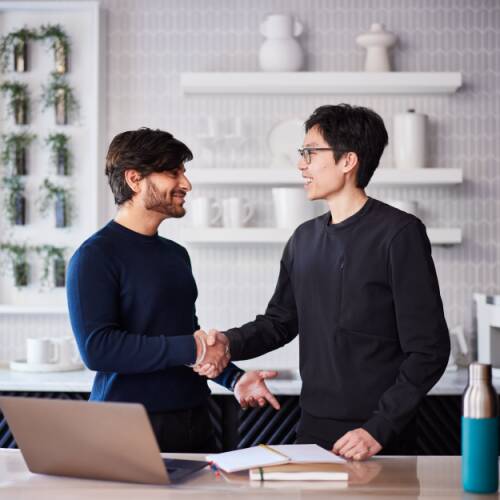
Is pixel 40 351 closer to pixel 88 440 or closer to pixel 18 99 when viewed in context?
pixel 18 99

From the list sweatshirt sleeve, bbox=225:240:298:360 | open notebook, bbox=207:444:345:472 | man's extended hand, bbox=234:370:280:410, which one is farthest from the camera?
sweatshirt sleeve, bbox=225:240:298:360

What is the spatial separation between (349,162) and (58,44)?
2.10 meters

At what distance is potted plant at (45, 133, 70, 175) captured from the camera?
3.77 metres

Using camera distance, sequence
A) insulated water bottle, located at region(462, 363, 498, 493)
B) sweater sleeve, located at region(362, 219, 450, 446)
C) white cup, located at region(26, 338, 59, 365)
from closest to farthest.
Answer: insulated water bottle, located at region(462, 363, 498, 493) < sweater sleeve, located at region(362, 219, 450, 446) < white cup, located at region(26, 338, 59, 365)

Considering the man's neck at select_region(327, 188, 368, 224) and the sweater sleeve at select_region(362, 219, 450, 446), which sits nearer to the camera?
the sweater sleeve at select_region(362, 219, 450, 446)

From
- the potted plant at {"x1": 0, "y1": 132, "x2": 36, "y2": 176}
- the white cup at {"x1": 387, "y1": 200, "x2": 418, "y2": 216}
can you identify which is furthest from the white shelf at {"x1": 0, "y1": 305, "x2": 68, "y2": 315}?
the white cup at {"x1": 387, "y1": 200, "x2": 418, "y2": 216}

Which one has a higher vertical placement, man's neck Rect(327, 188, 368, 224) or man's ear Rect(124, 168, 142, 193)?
man's ear Rect(124, 168, 142, 193)

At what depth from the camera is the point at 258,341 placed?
2.34m

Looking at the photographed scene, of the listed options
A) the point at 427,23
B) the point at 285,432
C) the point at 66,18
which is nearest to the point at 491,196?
the point at 427,23

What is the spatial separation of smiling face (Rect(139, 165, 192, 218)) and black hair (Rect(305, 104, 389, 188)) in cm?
42

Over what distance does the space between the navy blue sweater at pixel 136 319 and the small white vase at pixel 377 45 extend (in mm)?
1784

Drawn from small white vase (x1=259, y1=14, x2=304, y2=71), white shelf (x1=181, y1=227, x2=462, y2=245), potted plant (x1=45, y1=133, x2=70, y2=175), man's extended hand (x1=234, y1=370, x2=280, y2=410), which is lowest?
man's extended hand (x1=234, y1=370, x2=280, y2=410)

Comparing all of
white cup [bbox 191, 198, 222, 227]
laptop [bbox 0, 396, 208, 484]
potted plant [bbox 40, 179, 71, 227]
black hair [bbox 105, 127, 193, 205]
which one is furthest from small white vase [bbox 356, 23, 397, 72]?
laptop [bbox 0, 396, 208, 484]

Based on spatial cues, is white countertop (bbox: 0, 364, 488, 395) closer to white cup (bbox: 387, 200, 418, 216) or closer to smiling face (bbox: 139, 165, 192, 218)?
white cup (bbox: 387, 200, 418, 216)
